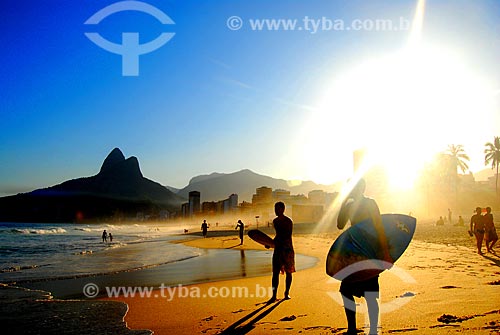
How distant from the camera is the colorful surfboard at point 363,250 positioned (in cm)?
479

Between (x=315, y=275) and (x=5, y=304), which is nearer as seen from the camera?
(x=5, y=304)

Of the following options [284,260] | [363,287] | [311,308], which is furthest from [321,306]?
[363,287]

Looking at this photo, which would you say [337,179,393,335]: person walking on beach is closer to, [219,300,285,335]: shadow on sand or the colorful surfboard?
the colorful surfboard

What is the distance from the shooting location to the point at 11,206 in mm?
188375

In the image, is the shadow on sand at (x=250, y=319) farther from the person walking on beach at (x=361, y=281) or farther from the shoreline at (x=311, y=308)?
the person walking on beach at (x=361, y=281)

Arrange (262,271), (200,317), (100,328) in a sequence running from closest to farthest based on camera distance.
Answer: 1. (100,328)
2. (200,317)
3. (262,271)

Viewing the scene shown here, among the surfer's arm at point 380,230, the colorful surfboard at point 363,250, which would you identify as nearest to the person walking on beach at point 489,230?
the colorful surfboard at point 363,250

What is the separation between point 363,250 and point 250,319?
92.4 inches

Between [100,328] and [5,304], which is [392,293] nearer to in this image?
[100,328]

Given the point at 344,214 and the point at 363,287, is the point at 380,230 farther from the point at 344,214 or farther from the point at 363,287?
the point at 363,287

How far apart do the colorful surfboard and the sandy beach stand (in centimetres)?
88

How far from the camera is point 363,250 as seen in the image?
4914 mm

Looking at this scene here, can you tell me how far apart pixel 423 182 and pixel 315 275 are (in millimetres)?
70924

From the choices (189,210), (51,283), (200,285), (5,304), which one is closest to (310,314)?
(200,285)
